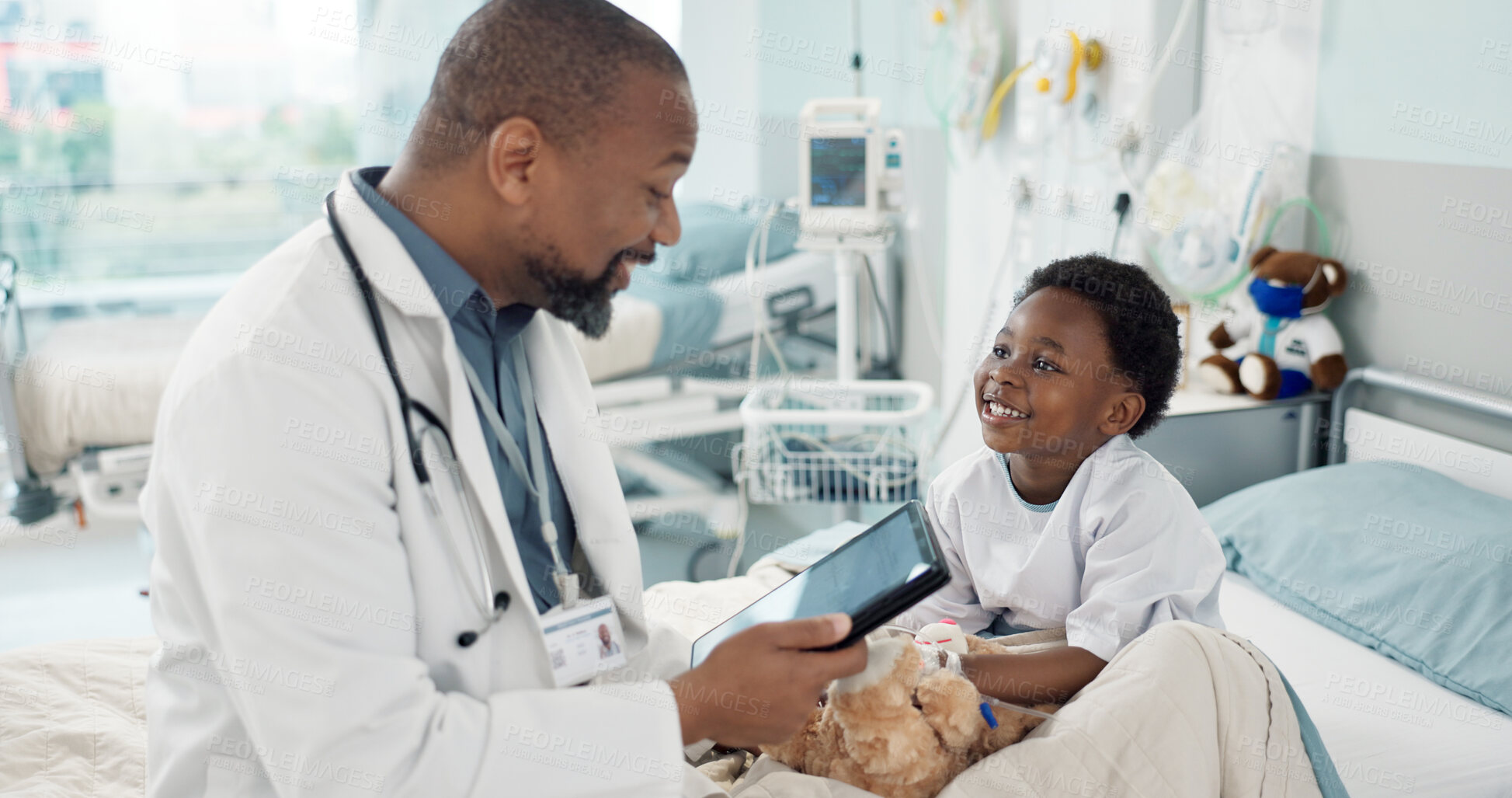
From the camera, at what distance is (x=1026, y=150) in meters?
3.32

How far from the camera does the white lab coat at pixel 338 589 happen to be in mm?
928

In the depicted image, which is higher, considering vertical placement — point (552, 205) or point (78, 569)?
point (552, 205)

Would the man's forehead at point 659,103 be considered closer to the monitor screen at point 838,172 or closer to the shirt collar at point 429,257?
the shirt collar at point 429,257

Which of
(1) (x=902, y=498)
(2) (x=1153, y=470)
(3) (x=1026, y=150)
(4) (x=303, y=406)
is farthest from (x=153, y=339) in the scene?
(2) (x=1153, y=470)

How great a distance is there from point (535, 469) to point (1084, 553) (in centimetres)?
78

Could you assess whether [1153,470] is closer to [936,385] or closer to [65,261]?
[936,385]

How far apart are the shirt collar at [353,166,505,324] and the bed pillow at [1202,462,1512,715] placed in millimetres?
1610

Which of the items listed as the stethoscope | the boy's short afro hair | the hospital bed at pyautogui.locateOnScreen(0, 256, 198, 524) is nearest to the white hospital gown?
the boy's short afro hair

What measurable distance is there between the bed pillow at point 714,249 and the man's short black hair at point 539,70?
298cm

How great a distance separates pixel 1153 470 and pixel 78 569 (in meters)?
3.49

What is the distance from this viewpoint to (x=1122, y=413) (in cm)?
159

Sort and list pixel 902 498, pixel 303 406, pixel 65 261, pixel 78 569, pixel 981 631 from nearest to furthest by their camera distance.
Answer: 1. pixel 303 406
2. pixel 981 631
3. pixel 902 498
4. pixel 78 569
5. pixel 65 261

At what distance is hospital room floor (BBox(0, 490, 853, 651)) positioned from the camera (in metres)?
3.09

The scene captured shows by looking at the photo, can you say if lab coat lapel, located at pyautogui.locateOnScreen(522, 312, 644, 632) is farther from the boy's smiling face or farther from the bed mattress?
the bed mattress
